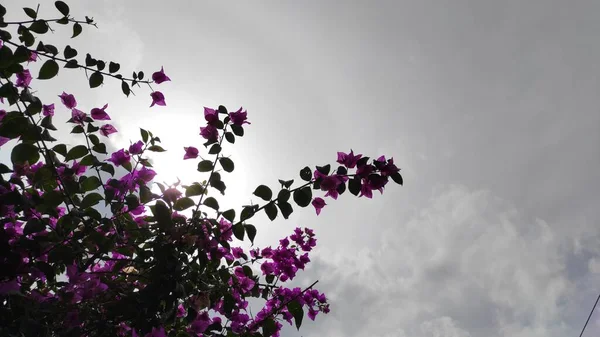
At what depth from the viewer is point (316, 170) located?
256 centimetres

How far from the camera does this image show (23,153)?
2234 mm

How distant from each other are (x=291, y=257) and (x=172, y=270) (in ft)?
5.71

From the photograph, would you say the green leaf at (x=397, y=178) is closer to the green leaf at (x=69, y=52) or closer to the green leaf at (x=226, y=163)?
the green leaf at (x=226, y=163)

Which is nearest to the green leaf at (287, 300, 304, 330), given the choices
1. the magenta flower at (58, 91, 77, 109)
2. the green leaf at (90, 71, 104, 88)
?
the green leaf at (90, 71, 104, 88)

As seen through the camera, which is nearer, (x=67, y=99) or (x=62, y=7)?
(x=62, y=7)

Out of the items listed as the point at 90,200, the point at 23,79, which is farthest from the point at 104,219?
the point at 23,79

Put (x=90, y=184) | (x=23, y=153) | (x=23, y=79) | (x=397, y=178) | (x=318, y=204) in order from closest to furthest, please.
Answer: (x=23, y=153) < (x=397, y=178) < (x=90, y=184) < (x=23, y=79) < (x=318, y=204)

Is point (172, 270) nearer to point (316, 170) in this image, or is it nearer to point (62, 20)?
point (316, 170)

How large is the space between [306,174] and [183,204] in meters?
0.87

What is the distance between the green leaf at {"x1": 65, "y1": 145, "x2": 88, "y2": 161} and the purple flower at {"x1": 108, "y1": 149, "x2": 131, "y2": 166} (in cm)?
29

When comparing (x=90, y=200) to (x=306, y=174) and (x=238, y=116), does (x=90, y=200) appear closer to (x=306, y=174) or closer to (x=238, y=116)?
(x=238, y=116)

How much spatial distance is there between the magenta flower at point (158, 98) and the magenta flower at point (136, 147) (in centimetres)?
35

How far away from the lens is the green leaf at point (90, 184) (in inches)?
100

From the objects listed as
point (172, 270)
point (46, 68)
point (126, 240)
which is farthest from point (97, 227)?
point (46, 68)
